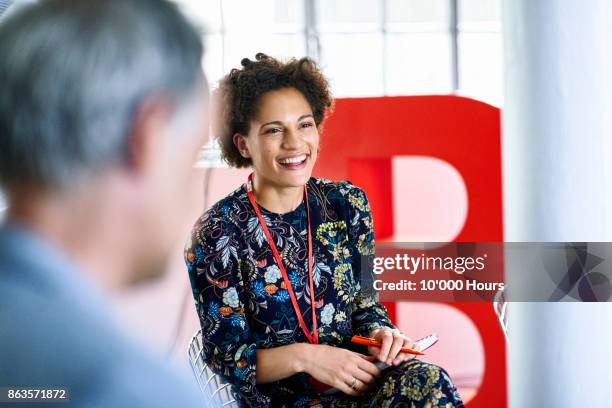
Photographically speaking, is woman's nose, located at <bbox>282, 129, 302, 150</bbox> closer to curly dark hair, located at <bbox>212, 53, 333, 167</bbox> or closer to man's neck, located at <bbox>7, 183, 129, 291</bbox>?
curly dark hair, located at <bbox>212, 53, 333, 167</bbox>

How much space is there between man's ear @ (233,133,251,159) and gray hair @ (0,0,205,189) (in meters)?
0.61

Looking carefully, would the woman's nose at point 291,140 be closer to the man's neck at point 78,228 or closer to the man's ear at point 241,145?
the man's ear at point 241,145

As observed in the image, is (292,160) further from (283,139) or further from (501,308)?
(501,308)

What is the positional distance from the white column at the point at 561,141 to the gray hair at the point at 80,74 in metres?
0.87

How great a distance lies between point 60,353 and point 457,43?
102 centimetres

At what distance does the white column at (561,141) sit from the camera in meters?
1.46

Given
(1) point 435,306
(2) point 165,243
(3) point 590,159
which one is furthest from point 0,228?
(3) point 590,159

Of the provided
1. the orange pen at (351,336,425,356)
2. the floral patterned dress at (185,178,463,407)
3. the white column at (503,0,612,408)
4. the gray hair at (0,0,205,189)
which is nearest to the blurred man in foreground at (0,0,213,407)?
the gray hair at (0,0,205,189)

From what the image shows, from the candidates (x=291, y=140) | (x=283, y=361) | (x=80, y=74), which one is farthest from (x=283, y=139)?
(x=80, y=74)

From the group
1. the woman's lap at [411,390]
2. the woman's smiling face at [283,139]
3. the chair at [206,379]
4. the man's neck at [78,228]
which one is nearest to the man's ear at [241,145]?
the woman's smiling face at [283,139]

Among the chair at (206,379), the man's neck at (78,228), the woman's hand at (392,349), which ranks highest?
the man's neck at (78,228)

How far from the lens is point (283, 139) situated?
1387 mm

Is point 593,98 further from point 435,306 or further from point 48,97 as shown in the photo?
point 48,97

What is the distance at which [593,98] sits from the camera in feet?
4.81
